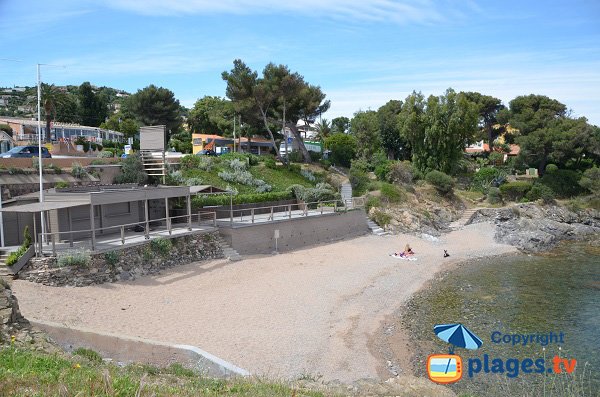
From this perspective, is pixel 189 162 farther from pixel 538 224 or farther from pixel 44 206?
pixel 538 224

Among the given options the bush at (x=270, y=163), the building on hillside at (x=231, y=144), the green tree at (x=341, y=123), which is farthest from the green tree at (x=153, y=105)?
the green tree at (x=341, y=123)

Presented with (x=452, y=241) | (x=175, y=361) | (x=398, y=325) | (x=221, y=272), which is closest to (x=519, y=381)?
(x=398, y=325)

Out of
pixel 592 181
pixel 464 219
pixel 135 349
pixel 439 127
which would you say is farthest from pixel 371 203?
pixel 592 181

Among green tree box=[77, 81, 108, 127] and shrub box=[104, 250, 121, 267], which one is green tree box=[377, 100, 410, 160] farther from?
shrub box=[104, 250, 121, 267]

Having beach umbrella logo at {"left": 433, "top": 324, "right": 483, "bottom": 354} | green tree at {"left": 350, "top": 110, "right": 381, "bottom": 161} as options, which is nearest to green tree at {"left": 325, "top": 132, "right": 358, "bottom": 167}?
green tree at {"left": 350, "top": 110, "right": 381, "bottom": 161}

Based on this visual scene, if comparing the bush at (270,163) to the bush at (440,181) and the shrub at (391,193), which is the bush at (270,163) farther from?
the bush at (440,181)

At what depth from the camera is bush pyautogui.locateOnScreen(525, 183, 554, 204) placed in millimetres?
49281

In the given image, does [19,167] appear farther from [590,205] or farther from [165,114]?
[590,205]

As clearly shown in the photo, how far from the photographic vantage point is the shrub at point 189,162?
36281 millimetres

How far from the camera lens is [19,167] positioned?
82.8 feet

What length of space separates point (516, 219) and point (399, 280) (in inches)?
879

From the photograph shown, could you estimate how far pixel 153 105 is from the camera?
49312mm

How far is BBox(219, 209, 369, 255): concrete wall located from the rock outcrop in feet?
38.1

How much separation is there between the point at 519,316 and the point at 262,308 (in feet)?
35.1
